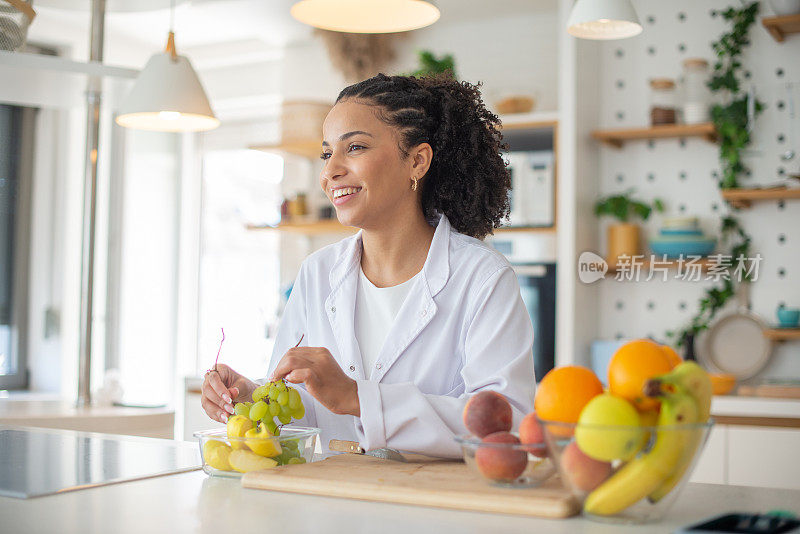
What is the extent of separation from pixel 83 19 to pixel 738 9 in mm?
3322

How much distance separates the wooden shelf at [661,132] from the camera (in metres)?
3.72

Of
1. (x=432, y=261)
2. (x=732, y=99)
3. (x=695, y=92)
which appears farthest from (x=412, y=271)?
(x=732, y=99)

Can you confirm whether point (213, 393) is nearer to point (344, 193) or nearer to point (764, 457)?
point (344, 193)

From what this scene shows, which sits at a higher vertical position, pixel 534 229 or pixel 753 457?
pixel 534 229

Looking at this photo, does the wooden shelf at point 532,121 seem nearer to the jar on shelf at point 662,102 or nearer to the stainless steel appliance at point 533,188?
the stainless steel appliance at point 533,188

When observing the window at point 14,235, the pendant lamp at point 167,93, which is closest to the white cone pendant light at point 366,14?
the pendant lamp at point 167,93

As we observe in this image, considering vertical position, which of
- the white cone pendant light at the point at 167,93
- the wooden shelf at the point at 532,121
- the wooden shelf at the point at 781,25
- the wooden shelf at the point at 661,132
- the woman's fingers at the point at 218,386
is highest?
the wooden shelf at the point at 781,25

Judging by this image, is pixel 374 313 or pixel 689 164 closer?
pixel 374 313

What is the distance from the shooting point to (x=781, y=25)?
359 centimetres

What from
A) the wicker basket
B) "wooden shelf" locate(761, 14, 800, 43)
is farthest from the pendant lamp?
"wooden shelf" locate(761, 14, 800, 43)

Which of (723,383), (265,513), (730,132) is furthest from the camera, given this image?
(730,132)

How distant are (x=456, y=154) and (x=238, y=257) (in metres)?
3.63

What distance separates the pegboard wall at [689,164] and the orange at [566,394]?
2.99 m

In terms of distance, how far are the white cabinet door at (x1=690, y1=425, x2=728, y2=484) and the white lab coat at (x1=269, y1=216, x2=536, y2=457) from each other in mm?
1928
